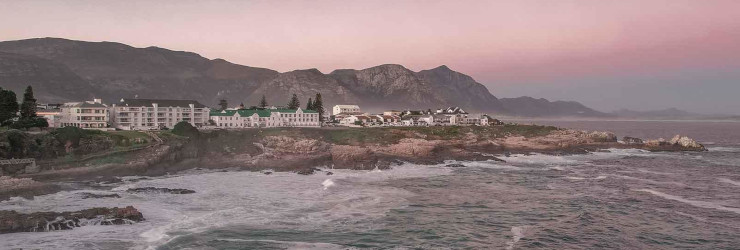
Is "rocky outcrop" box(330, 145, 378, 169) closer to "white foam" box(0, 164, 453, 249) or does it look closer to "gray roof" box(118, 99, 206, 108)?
"white foam" box(0, 164, 453, 249)

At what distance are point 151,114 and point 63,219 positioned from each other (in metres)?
75.0

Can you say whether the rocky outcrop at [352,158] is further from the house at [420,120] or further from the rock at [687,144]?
the rock at [687,144]

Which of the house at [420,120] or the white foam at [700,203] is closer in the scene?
the white foam at [700,203]

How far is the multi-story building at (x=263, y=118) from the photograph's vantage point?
115m

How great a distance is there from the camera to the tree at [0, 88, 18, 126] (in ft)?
245

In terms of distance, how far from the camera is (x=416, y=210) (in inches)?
1660

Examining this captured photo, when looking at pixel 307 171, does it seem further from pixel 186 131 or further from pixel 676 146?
pixel 676 146

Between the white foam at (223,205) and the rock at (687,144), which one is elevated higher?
the rock at (687,144)

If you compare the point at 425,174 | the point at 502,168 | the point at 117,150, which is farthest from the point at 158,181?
the point at 502,168

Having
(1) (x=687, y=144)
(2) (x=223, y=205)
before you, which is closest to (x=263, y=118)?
(2) (x=223, y=205)

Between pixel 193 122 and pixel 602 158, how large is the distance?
97297 mm

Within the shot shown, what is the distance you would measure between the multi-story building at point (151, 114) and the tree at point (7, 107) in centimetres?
2158

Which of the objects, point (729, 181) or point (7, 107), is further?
point (7, 107)

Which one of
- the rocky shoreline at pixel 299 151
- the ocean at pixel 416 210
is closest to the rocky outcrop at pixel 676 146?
the rocky shoreline at pixel 299 151
